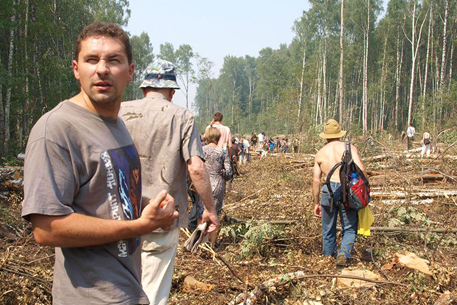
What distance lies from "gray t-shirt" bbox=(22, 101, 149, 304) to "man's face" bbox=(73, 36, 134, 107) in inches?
3.6

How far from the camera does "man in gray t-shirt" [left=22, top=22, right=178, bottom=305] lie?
1495mm

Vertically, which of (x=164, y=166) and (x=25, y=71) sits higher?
(x=25, y=71)

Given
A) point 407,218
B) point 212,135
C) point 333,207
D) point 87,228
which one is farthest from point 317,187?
point 87,228

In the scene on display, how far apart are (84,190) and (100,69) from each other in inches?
19.9

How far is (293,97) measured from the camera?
30.9 meters

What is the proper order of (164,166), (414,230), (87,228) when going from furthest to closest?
(414,230) → (164,166) → (87,228)

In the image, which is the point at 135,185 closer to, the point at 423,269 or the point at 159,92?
the point at 159,92

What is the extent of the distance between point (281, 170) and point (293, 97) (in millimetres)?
15801

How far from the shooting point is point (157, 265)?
2947mm

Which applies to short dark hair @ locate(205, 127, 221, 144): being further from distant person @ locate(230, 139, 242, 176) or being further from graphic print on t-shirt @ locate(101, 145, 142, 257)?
distant person @ locate(230, 139, 242, 176)

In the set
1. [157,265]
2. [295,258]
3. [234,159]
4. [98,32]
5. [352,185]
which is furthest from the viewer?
[234,159]

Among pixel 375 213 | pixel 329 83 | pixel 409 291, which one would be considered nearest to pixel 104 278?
pixel 409 291

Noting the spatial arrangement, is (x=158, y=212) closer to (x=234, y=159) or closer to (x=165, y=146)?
(x=165, y=146)

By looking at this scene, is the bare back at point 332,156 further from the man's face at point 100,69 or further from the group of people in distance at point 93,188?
the man's face at point 100,69
